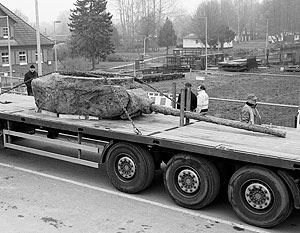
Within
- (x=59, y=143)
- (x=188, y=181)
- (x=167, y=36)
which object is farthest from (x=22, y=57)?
(x=188, y=181)

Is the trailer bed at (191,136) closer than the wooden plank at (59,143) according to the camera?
Yes

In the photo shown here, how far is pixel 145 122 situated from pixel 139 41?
91732mm

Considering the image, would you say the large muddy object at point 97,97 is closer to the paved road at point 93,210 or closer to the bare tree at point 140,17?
the paved road at point 93,210

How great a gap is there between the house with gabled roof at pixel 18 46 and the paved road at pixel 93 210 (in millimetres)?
45427

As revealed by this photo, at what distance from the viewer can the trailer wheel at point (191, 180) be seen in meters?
6.80

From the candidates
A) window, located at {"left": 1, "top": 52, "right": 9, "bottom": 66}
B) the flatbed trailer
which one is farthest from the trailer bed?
window, located at {"left": 1, "top": 52, "right": 9, "bottom": 66}

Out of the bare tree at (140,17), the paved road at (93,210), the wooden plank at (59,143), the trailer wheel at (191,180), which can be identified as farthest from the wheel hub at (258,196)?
the bare tree at (140,17)

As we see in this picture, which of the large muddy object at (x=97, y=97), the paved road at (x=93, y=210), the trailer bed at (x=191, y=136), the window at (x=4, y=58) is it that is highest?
the window at (x=4, y=58)

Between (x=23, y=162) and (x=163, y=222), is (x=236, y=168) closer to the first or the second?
(x=163, y=222)

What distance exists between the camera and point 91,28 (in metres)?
60.4

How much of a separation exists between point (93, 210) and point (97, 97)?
2467mm

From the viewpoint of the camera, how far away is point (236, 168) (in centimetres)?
674

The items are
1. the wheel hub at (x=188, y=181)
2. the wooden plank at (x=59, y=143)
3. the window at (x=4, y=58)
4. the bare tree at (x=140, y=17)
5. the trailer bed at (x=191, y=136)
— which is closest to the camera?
the trailer bed at (x=191, y=136)

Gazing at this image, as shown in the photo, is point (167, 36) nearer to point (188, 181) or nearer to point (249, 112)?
point (249, 112)
